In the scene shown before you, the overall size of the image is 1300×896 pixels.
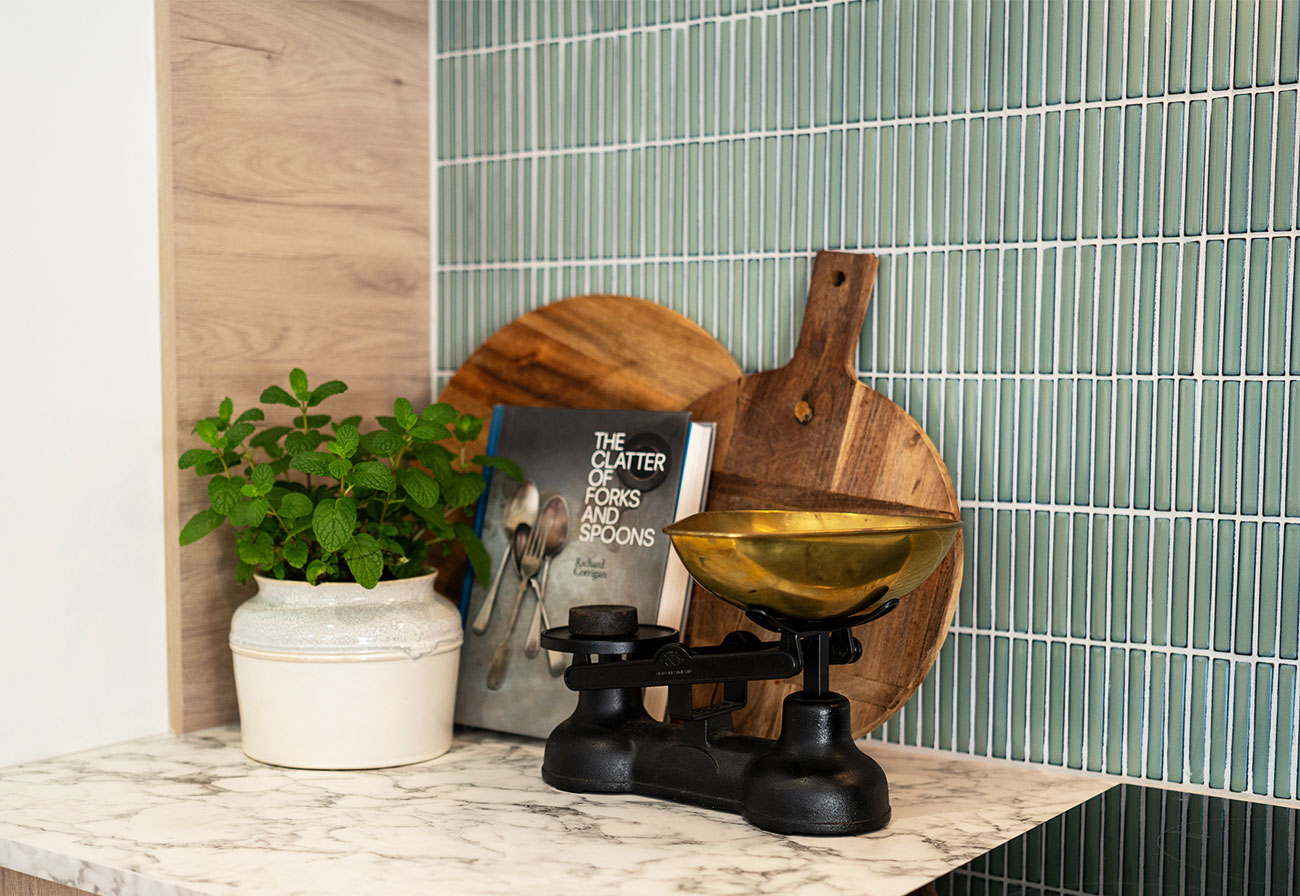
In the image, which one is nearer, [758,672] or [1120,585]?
[758,672]

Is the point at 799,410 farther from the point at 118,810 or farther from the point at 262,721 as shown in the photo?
the point at 118,810

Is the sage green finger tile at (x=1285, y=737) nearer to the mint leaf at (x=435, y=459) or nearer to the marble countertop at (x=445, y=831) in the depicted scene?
the marble countertop at (x=445, y=831)

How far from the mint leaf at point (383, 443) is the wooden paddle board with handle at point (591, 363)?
0.77 ft

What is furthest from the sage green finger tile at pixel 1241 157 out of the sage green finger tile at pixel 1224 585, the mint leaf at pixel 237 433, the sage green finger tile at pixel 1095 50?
the mint leaf at pixel 237 433

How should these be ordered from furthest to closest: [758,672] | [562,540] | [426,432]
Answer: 1. [562,540]
2. [426,432]
3. [758,672]

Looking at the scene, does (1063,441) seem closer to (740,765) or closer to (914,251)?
(914,251)

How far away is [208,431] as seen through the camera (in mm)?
1208

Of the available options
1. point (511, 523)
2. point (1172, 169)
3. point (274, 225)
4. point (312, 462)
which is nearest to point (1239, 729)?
point (1172, 169)

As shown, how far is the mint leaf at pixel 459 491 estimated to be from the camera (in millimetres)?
1236

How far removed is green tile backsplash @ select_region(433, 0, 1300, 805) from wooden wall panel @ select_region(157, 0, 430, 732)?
27 centimetres

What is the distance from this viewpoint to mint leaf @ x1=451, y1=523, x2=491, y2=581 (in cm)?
127

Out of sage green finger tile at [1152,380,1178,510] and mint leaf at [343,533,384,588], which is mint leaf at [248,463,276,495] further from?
sage green finger tile at [1152,380,1178,510]

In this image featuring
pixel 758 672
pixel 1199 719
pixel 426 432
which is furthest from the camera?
pixel 426 432

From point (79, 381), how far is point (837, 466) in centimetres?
71
